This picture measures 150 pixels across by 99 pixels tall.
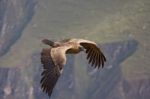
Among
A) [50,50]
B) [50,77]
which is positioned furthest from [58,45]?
[50,77]

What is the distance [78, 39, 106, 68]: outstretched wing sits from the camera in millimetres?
27438

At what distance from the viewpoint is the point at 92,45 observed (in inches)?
1088

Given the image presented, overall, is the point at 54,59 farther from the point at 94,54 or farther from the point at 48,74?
the point at 94,54

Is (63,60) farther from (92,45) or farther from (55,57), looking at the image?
(92,45)

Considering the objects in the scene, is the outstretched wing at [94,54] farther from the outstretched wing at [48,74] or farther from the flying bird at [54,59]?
the outstretched wing at [48,74]

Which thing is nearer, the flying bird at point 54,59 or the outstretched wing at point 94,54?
the flying bird at point 54,59

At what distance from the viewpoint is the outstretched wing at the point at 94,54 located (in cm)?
2744

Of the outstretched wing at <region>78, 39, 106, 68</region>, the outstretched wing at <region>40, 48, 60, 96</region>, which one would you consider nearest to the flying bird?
the outstretched wing at <region>40, 48, 60, 96</region>

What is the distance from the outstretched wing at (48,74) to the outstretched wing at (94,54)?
3.87m

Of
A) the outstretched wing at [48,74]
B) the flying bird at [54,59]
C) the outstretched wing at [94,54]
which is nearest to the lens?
the outstretched wing at [48,74]

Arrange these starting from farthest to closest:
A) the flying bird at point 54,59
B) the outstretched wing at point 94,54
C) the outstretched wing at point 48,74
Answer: the outstretched wing at point 94,54
the flying bird at point 54,59
the outstretched wing at point 48,74

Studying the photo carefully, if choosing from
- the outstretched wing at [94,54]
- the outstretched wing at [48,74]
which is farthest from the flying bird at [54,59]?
the outstretched wing at [94,54]

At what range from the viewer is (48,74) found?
23.1m

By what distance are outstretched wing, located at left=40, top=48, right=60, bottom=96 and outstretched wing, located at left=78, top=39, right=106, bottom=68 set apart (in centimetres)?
387
